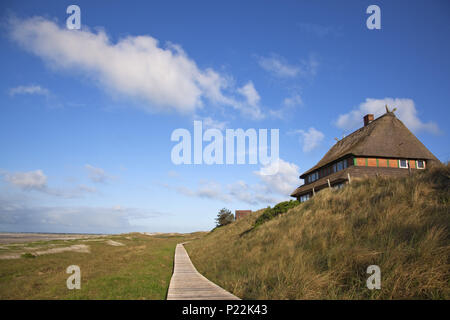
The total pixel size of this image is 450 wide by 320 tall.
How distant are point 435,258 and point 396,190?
6.06 meters

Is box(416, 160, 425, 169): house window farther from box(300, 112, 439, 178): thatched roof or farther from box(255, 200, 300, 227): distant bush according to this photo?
box(255, 200, 300, 227): distant bush

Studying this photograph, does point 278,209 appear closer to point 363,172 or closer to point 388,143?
point 363,172

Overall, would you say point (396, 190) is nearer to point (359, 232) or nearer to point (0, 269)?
point (359, 232)

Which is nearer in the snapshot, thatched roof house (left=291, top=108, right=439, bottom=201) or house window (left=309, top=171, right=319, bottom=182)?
thatched roof house (left=291, top=108, right=439, bottom=201)

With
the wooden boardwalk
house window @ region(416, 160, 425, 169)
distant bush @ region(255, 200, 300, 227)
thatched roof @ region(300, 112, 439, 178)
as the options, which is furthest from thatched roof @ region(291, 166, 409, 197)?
the wooden boardwalk

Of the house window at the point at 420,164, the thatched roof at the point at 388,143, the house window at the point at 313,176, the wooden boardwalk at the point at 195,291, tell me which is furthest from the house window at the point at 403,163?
the wooden boardwalk at the point at 195,291

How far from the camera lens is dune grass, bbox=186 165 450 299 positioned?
6219 mm

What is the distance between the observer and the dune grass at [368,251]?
622cm

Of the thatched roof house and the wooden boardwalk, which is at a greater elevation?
the thatched roof house

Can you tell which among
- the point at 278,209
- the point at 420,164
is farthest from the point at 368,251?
the point at 420,164

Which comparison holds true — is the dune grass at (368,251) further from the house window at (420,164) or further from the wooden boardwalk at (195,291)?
the house window at (420,164)

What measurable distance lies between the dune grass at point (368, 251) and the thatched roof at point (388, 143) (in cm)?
1680

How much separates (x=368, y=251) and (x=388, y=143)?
26769 mm
